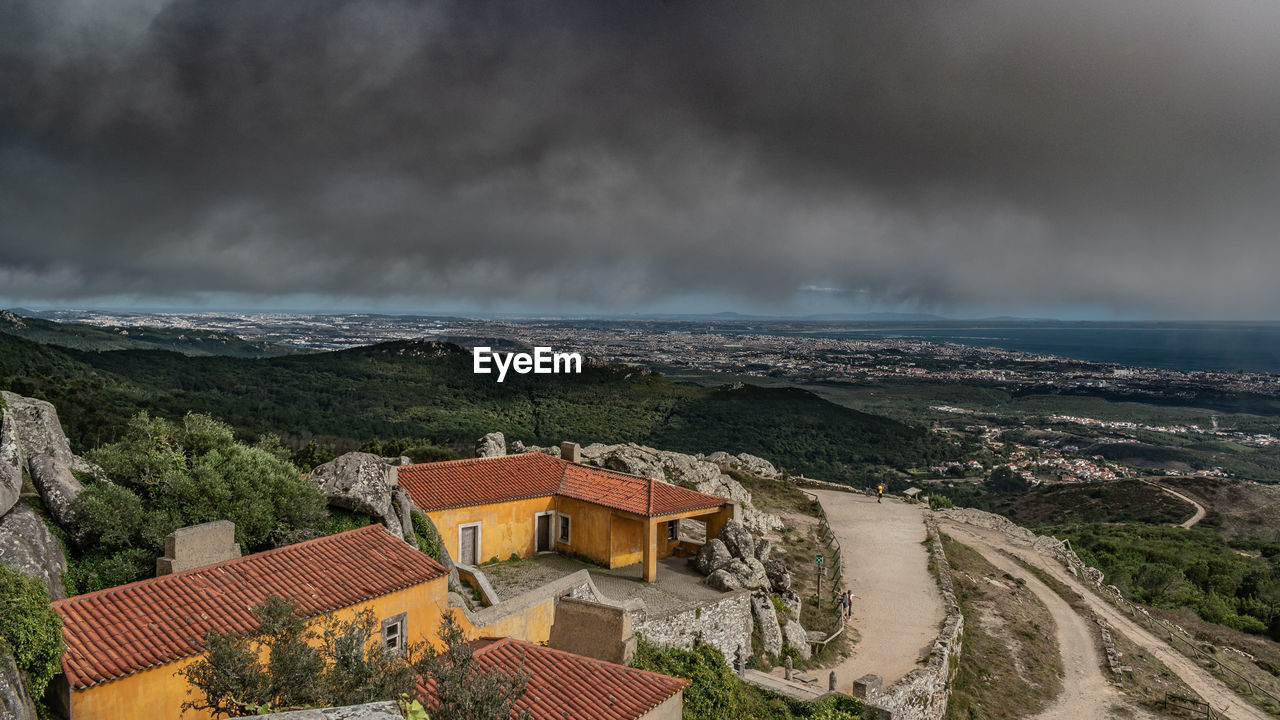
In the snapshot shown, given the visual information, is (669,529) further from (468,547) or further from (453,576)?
(453,576)

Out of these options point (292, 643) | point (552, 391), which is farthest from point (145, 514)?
point (552, 391)

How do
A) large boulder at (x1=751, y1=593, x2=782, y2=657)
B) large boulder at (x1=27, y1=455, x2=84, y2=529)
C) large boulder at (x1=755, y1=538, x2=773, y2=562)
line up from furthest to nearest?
large boulder at (x1=755, y1=538, x2=773, y2=562), large boulder at (x1=751, y1=593, x2=782, y2=657), large boulder at (x1=27, y1=455, x2=84, y2=529)

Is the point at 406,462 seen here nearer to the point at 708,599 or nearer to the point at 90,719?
the point at 708,599

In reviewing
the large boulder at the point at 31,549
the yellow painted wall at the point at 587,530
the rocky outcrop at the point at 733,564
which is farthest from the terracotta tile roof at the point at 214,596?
the rocky outcrop at the point at 733,564

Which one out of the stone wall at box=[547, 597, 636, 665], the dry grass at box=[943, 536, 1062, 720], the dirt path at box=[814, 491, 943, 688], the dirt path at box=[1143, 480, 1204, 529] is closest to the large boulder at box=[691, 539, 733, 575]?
the dirt path at box=[814, 491, 943, 688]

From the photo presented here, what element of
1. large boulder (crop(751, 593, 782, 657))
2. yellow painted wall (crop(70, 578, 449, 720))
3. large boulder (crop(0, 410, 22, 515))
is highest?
large boulder (crop(0, 410, 22, 515))

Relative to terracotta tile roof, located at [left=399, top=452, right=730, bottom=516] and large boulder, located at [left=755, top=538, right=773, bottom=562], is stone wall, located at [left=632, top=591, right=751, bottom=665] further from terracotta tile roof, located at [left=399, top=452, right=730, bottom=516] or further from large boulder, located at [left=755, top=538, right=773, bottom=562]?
large boulder, located at [left=755, top=538, right=773, bottom=562]

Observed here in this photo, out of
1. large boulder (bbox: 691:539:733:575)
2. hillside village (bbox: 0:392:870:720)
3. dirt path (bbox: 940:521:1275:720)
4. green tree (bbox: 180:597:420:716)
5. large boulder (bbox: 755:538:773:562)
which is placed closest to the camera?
green tree (bbox: 180:597:420:716)

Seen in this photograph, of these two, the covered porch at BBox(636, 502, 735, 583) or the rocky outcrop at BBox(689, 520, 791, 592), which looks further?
the covered porch at BBox(636, 502, 735, 583)
